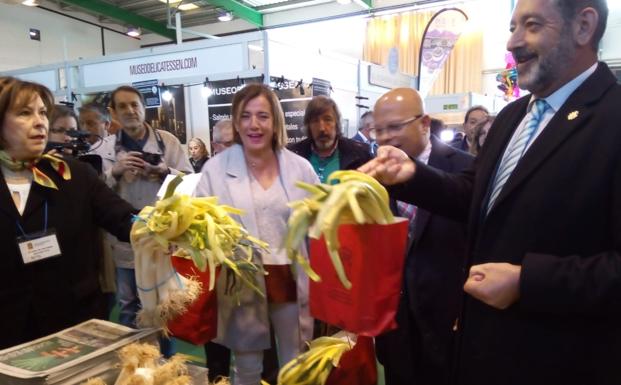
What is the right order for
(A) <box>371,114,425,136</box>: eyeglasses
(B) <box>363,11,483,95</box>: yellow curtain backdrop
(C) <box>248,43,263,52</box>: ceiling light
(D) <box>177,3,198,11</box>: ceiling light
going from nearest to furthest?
(A) <box>371,114,425,136</box>: eyeglasses, (C) <box>248,43,263,52</box>: ceiling light, (B) <box>363,11,483,95</box>: yellow curtain backdrop, (D) <box>177,3,198,11</box>: ceiling light

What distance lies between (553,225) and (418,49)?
11881 mm

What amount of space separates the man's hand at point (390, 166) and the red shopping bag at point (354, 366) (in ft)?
1.64

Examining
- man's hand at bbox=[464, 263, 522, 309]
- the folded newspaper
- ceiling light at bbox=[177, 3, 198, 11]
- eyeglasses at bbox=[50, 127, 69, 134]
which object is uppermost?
ceiling light at bbox=[177, 3, 198, 11]

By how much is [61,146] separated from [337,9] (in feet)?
37.0

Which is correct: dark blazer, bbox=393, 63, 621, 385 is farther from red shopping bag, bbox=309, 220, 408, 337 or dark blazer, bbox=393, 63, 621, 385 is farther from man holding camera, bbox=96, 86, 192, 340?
man holding camera, bbox=96, 86, 192, 340

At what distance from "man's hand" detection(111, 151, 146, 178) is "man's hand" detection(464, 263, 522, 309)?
2180 millimetres

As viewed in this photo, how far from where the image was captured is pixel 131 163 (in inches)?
106

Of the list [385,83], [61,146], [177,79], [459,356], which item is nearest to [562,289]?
[459,356]

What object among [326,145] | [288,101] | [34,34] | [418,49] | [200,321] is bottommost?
[200,321]

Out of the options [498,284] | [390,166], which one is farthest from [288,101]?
[498,284]

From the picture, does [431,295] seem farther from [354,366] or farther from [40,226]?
[40,226]

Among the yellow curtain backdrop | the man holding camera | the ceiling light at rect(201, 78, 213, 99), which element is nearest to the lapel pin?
the man holding camera

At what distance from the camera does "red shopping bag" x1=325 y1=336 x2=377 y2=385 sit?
4.57 ft

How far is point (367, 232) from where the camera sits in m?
1.08
